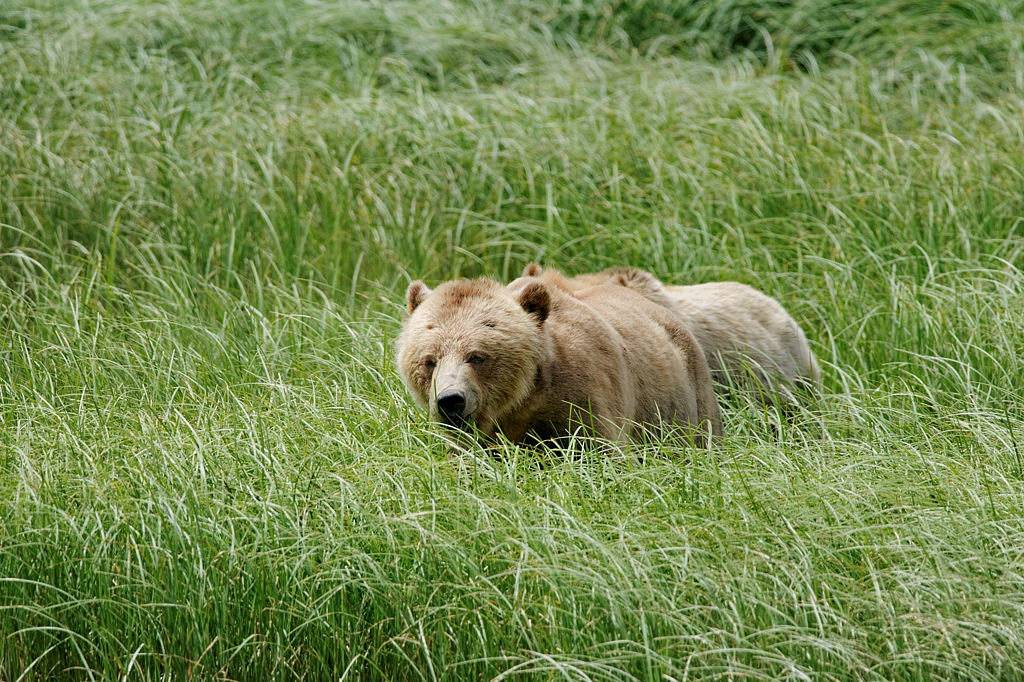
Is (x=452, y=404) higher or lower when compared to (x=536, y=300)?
lower

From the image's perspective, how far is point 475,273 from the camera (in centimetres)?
676

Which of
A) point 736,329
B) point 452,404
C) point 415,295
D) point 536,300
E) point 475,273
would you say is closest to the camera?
point 452,404

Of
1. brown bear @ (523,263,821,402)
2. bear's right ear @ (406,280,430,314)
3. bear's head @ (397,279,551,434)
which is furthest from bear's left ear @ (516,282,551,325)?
brown bear @ (523,263,821,402)

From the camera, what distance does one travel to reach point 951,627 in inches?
122

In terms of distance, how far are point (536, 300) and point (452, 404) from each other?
1.58 ft

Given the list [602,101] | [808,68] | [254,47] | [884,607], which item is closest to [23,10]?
[254,47]

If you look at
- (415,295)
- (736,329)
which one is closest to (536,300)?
(415,295)

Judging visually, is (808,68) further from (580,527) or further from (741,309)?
(580,527)

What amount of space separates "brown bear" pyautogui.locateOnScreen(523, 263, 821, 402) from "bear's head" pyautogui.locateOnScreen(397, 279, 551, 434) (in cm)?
71

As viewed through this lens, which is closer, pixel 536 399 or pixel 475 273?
pixel 536 399

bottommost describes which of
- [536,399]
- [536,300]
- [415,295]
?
[536,399]

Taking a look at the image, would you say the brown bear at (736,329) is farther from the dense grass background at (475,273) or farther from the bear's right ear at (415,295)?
the bear's right ear at (415,295)

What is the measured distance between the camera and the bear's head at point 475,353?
3.99 meters

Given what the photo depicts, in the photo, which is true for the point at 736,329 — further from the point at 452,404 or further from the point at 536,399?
the point at 452,404
